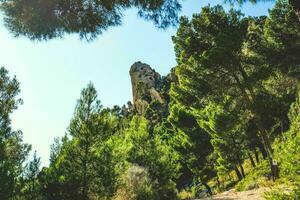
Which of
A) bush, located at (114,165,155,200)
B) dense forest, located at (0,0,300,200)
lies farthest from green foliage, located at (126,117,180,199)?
bush, located at (114,165,155,200)

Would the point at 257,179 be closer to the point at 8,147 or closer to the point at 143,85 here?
the point at 8,147

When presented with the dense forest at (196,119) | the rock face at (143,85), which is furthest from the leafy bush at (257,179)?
the rock face at (143,85)

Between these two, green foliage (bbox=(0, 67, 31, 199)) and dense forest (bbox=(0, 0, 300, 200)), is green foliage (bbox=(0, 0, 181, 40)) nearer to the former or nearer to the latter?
dense forest (bbox=(0, 0, 300, 200))

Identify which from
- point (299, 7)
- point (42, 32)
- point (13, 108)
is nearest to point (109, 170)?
point (13, 108)

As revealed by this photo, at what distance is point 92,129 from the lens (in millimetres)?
19641

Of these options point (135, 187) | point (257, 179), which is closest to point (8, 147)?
point (135, 187)

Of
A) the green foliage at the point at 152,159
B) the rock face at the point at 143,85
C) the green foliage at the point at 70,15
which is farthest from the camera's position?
the rock face at the point at 143,85

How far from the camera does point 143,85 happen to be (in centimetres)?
8606

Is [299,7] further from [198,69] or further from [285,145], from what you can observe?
[198,69]

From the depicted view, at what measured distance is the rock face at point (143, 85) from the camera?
8000cm

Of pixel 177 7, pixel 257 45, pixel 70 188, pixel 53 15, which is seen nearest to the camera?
pixel 53 15

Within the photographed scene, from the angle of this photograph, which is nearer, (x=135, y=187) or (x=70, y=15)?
(x=70, y=15)

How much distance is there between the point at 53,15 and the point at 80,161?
11.9 metres

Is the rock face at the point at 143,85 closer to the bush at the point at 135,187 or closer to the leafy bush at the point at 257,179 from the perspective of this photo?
the bush at the point at 135,187
